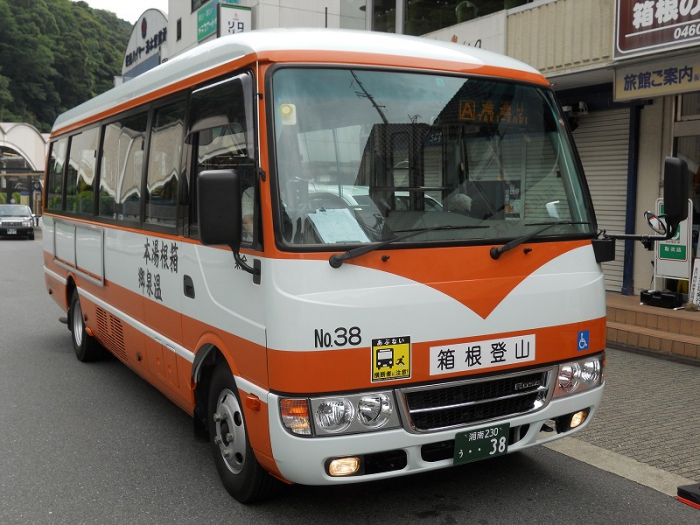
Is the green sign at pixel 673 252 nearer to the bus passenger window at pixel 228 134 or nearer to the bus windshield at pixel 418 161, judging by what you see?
the bus windshield at pixel 418 161

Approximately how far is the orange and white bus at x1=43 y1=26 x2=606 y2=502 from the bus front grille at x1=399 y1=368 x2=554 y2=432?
0.04 ft

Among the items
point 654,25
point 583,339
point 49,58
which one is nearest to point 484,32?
point 654,25

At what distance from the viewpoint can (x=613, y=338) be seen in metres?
8.80

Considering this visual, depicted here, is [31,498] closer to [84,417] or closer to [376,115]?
[84,417]

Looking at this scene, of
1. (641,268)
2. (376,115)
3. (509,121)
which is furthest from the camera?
(641,268)

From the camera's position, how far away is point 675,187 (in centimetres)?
396

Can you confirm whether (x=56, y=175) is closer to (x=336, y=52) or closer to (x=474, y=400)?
(x=336, y=52)

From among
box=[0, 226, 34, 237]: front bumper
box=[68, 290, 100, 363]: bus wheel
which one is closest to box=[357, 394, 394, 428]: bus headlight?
box=[68, 290, 100, 363]: bus wheel

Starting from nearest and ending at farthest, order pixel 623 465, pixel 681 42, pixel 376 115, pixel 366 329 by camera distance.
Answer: pixel 366 329, pixel 376 115, pixel 623 465, pixel 681 42

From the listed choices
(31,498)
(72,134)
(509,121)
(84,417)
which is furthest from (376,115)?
(72,134)

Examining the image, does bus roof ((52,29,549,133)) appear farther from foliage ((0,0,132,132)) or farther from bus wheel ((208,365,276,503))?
foliage ((0,0,132,132))

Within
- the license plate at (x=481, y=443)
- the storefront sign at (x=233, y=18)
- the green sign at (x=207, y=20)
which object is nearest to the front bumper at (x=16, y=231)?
the green sign at (x=207, y=20)

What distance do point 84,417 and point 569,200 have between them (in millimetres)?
4125

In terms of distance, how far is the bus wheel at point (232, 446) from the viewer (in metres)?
4.06
